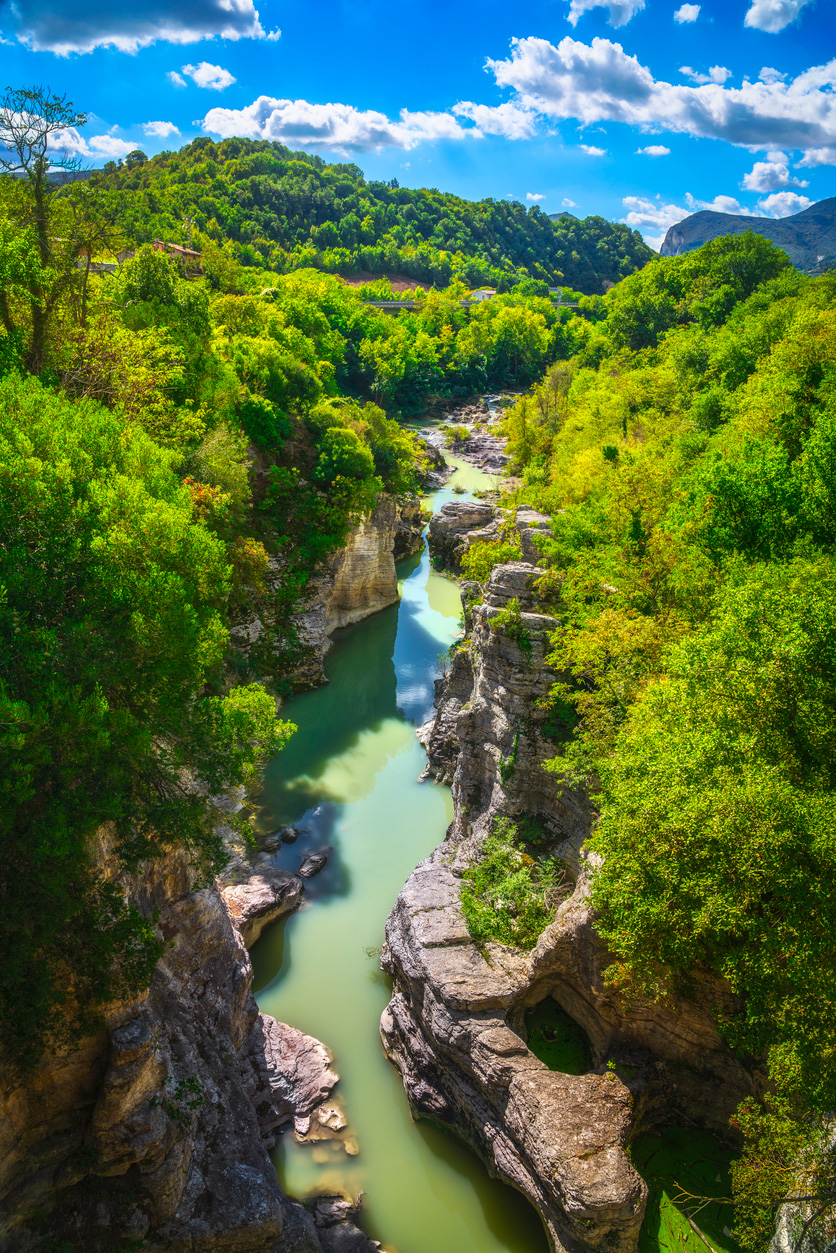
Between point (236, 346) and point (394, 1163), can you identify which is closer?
point (394, 1163)

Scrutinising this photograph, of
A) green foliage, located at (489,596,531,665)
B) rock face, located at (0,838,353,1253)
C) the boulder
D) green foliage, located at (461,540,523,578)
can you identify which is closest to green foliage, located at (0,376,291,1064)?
rock face, located at (0,838,353,1253)

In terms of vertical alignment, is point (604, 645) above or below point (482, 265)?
below

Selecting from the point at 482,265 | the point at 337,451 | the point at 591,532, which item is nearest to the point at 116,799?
the point at 591,532

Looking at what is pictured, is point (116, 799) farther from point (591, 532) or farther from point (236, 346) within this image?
point (236, 346)

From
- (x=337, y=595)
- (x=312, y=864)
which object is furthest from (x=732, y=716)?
(x=337, y=595)

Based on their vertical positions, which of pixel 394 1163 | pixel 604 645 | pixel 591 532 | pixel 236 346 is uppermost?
pixel 236 346

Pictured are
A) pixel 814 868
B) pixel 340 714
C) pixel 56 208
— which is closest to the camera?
pixel 814 868

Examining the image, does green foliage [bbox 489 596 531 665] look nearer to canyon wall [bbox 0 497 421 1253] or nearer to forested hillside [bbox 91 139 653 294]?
canyon wall [bbox 0 497 421 1253]
